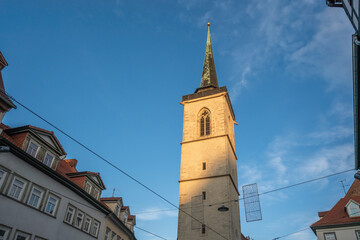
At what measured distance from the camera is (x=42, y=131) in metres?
17.6

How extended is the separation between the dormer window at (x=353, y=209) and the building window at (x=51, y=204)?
26621 millimetres

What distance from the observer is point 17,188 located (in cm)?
1527

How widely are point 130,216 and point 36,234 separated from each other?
1366 centimetres

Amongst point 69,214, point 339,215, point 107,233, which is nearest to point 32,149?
point 69,214

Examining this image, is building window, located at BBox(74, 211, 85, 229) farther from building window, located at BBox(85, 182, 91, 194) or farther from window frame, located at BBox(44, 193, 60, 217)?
window frame, located at BBox(44, 193, 60, 217)

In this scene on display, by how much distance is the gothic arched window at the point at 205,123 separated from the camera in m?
35.8

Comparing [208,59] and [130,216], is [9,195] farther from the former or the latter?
[208,59]

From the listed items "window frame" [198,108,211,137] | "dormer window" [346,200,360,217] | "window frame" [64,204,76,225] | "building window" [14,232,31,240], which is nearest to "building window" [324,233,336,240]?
"dormer window" [346,200,360,217]

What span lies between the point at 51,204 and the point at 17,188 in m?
2.71

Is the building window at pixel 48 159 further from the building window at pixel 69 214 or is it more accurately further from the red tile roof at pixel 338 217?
the red tile roof at pixel 338 217

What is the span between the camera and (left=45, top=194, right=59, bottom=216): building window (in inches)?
672

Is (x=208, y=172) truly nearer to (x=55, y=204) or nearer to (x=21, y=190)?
(x=55, y=204)

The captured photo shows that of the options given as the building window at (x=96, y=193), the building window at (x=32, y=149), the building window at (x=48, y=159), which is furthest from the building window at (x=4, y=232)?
the building window at (x=96, y=193)

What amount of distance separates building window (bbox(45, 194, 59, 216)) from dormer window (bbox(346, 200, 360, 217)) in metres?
26.6
